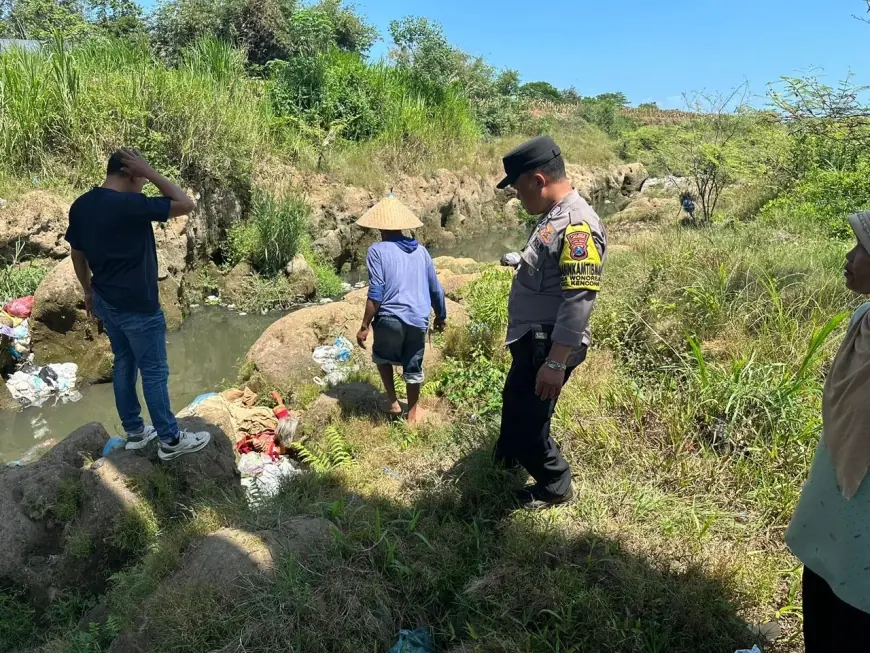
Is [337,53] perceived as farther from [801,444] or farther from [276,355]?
[801,444]

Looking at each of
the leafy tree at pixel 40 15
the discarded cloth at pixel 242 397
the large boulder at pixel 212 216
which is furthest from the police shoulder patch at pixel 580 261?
the leafy tree at pixel 40 15

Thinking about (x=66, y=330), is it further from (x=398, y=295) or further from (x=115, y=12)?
(x=115, y=12)

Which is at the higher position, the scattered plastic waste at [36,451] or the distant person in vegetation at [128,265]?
the distant person in vegetation at [128,265]

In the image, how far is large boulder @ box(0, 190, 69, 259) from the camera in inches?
287

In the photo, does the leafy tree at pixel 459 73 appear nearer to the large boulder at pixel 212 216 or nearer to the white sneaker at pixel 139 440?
the large boulder at pixel 212 216

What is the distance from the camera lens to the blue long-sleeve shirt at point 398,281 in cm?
429

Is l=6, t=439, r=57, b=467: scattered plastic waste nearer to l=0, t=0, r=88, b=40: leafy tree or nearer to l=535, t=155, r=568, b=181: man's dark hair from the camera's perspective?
l=535, t=155, r=568, b=181: man's dark hair

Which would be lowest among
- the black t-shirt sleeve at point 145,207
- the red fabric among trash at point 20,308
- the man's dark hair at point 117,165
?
the red fabric among trash at point 20,308

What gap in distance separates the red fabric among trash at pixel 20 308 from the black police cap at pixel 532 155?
21.4 feet

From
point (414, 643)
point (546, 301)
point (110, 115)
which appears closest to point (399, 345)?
point (546, 301)

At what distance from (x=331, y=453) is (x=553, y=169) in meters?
2.63

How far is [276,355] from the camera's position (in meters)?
5.95

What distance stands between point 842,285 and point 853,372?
3736 mm

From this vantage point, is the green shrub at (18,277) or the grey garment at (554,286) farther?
the green shrub at (18,277)
